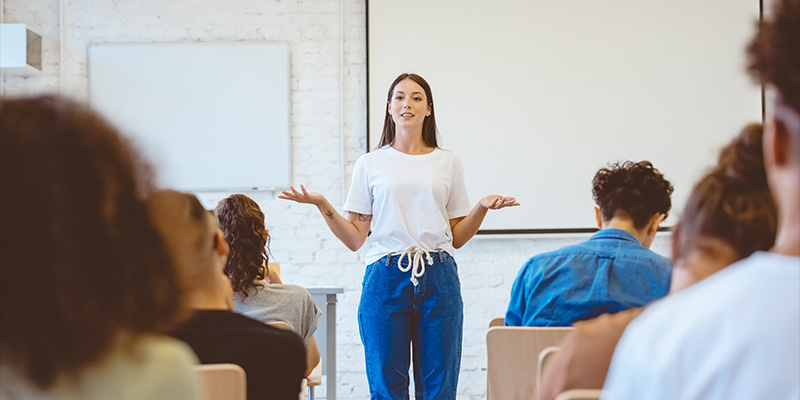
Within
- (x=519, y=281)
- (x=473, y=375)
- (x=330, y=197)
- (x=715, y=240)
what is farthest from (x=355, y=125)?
(x=715, y=240)

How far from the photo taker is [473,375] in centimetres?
436

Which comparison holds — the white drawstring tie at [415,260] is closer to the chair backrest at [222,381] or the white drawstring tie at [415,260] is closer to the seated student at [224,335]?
the seated student at [224,335]

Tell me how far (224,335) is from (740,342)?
0.90 metres

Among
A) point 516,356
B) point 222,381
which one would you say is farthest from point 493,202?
point 222,381

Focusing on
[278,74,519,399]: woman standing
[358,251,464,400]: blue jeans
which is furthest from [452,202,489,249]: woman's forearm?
[358,251,464,400]: blue jeans

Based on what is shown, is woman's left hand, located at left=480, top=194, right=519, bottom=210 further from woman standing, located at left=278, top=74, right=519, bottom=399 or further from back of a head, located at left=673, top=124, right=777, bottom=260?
back of a head, located at left=673, top=124, right=777, bottom=260

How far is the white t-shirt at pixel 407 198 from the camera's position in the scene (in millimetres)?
2752

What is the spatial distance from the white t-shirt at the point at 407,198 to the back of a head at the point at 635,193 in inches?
34.4

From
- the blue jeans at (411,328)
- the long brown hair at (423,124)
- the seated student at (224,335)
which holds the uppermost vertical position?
the long brown hair at (423,124)

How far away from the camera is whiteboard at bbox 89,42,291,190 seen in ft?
14.2

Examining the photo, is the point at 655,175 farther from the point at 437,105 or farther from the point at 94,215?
the point at 437,105

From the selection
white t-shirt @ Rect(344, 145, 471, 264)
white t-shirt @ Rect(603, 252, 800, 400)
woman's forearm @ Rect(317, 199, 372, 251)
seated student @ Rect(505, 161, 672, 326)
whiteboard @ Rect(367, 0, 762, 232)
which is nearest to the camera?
white t-shirt @ Rect(603, 252, 800, 400)

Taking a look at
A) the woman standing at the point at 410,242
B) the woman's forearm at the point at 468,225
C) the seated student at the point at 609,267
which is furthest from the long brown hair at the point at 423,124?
the seated student at the point at 609,267

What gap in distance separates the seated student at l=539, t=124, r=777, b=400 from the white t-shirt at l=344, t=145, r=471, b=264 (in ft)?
5.62
